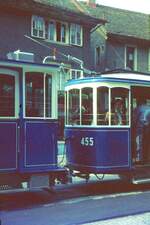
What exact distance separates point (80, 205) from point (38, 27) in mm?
17128

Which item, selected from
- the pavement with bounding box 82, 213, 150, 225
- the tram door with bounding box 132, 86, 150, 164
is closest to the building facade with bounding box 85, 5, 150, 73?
the tram door with bounding box 132, 86, 150, 164

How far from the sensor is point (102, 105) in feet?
39.2

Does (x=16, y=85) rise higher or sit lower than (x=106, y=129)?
higher

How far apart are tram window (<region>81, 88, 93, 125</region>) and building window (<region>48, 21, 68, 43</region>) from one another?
584 inches

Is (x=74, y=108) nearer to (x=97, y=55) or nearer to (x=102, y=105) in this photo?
(x=102, y=105)

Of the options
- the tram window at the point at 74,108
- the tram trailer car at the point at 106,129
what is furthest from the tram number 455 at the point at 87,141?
the tram window at the point at 74,108

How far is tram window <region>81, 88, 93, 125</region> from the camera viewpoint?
12049mm

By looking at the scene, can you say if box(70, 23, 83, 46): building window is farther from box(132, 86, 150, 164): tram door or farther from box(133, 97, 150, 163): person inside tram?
box(133, 97, 150, 163): person inside tram

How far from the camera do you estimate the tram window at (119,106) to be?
472 inches

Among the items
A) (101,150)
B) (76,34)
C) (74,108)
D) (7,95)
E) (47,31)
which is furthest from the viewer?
(76,34)

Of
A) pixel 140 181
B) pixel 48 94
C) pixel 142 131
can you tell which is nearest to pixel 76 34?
pixel 142 131

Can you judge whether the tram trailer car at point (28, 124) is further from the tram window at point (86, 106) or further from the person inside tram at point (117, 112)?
the person inside tram at point (117, 112)

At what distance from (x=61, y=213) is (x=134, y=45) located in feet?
80.9

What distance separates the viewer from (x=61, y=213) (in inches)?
366
